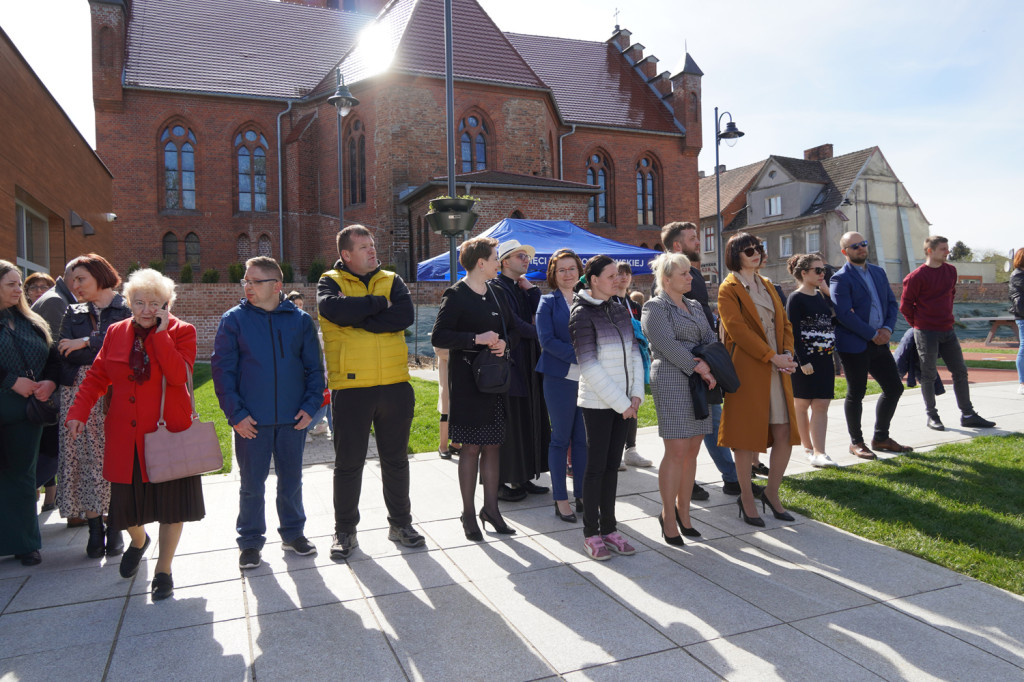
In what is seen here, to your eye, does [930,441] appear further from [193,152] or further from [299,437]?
[193,152]

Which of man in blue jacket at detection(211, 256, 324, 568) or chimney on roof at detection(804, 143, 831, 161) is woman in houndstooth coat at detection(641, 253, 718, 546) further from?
chimney on roof at detection(804, 143, 831, 161)

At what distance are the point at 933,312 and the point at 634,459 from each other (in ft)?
12.2

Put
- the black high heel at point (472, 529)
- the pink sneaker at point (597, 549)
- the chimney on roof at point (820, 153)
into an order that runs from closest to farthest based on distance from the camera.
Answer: the pink sneaker at point (597, 549) → the black high heel at point (472, 529) → the chimney on roof at point (820, 153)

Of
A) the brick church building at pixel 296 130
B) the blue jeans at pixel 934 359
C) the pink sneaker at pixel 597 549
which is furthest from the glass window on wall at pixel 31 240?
the brick church building at pixel 296 130

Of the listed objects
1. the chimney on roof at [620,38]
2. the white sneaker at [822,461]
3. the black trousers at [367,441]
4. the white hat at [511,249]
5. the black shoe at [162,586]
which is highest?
the chimney on roof at [620,38]

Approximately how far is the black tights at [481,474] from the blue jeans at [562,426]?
0.49m

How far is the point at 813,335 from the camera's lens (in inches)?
239

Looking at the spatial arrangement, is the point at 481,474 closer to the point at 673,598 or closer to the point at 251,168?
the point at 673,598

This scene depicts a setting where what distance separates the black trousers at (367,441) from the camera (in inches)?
167

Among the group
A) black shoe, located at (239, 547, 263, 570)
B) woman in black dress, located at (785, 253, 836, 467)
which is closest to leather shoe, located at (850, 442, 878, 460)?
woman in black dress, located at (785, 253, 836, 467)

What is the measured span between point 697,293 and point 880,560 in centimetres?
236

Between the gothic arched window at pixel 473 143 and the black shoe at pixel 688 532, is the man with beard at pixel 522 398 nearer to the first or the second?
the black shoe at pixel 688 532

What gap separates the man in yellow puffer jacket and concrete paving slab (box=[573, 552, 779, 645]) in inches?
52.4

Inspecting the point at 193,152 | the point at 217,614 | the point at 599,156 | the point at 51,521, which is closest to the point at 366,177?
the point at 193,152
